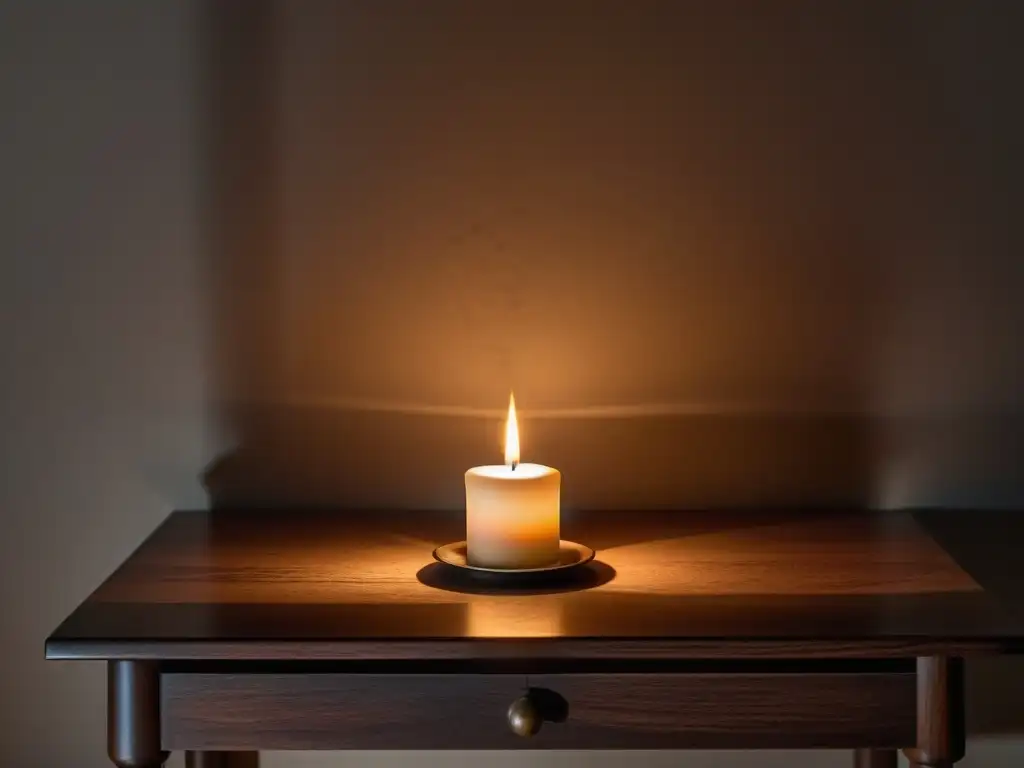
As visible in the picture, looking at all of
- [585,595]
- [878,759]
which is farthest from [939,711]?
[878,759]

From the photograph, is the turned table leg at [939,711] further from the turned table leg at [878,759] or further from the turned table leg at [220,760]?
the turned table leg at [220,760]

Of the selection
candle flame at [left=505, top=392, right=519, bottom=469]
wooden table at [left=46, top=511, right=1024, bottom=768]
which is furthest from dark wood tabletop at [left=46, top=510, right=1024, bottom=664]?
candle flame at [left=505, top=392, right=519, bottom=469]

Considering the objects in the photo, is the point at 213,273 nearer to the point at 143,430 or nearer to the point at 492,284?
the point at 143,430

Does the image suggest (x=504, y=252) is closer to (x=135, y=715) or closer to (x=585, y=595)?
(x=585, y=595)

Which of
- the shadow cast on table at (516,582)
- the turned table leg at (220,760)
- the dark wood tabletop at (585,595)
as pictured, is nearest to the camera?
the dark wood tabletop at (585,595)

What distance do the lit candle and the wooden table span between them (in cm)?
4

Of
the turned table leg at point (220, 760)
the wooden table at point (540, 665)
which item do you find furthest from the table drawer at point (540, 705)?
the turned table leg at point (220, 760)

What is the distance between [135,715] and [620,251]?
2.14 feet

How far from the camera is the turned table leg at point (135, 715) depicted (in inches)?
35.8

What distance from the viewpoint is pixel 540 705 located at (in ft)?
2.98

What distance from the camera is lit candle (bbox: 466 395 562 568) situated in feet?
3.32

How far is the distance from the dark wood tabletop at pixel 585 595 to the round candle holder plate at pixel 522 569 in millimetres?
14

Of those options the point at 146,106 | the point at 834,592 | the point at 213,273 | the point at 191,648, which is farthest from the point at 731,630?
the point at 146,106

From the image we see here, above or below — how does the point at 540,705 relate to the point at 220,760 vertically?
above
